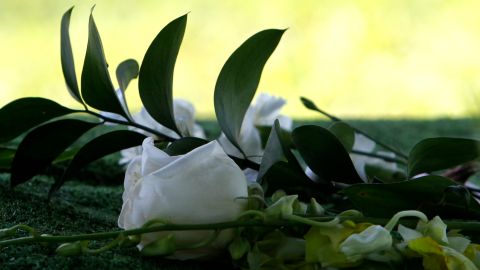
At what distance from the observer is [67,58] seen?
44 cm

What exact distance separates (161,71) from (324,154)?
0.09 metres

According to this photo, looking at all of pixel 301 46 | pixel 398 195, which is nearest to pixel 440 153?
pixel 398 195

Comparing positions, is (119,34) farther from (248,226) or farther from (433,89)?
(248,226)

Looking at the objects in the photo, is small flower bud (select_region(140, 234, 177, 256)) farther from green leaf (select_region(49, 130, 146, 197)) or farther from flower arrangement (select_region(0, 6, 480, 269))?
green leaf (select_region(49, 130, 146, 197))

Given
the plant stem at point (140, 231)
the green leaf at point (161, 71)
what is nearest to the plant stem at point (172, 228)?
the plant stem at point (140, 231)

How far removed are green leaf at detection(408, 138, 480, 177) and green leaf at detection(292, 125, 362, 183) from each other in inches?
1.2

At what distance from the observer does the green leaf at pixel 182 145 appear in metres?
0.38

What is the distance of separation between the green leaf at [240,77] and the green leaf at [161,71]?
0.03 meters

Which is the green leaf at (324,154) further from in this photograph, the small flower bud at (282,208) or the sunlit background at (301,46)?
the sunlit background at (301,46)

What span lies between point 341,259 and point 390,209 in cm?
7

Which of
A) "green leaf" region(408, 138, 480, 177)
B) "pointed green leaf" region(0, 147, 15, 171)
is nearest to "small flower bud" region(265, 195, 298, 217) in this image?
"green leaf" region(408, 138, 480, 177)

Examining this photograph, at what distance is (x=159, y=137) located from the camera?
462mm

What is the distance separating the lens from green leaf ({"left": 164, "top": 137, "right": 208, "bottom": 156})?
38 centimetres

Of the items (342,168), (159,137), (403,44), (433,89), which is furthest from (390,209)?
(403,44)
